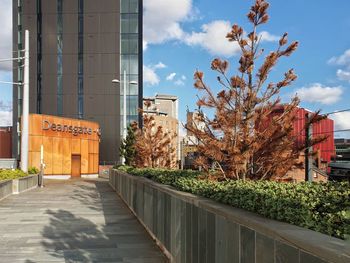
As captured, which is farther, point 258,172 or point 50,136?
point 50,136

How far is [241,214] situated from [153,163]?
64.1ft

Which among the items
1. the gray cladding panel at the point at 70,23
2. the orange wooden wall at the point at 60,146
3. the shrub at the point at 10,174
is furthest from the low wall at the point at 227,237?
the gray cladding panel at the point at 70,23

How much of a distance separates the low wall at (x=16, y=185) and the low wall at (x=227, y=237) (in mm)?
12299

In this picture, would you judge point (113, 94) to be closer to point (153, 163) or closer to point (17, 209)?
point (153, 163)

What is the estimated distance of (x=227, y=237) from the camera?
4840 millimetres

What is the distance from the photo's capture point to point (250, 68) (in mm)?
8875

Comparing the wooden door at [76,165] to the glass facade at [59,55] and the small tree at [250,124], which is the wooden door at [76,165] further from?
the small tree at [250,124]

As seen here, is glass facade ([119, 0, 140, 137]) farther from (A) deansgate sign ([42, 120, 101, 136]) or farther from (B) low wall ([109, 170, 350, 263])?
(B) low wall ([109, 170, 350, 263])

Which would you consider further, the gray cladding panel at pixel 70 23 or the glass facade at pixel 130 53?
the gray cladding panel at pixel 70 23

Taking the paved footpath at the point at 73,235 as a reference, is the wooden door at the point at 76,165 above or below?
below

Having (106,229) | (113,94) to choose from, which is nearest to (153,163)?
(106,229)

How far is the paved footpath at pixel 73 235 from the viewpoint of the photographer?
338 inches

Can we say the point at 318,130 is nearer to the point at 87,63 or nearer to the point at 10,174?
the point at 10,174

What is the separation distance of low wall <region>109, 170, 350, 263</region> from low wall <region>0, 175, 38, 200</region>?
40.3 ft
